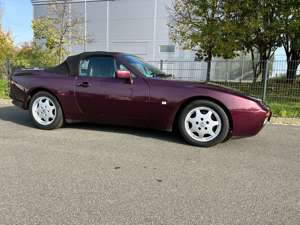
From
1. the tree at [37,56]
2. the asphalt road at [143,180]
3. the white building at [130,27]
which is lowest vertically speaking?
the asphalt road at [143,180]

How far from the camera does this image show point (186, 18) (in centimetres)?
1273

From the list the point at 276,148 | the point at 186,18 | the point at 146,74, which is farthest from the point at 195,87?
the point at 186,18

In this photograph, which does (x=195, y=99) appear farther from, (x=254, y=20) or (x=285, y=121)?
(x=254, y=20)

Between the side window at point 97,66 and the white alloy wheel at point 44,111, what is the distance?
817 mm

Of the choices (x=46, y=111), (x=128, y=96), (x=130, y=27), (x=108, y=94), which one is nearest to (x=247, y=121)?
(x=128, y=96)

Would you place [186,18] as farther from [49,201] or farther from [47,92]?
[49,201]

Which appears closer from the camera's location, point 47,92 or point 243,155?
point 243,155

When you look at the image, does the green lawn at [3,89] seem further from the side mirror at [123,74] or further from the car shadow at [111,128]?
the side mirror at [123,74]

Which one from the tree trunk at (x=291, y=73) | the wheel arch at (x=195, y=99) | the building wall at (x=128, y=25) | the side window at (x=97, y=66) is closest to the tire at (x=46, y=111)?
the side window at (x=97, y=66)

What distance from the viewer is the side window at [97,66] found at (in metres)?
4.91

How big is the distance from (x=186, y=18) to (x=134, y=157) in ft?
33.2

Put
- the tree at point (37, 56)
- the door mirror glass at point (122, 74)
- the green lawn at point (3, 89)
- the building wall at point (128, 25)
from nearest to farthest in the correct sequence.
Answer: the door mirror glass at point (122, 74), the green lawn at point (3, 89), the tree at point (37, 56), the building wall at point (128, 25)

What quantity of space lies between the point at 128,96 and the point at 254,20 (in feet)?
24.6

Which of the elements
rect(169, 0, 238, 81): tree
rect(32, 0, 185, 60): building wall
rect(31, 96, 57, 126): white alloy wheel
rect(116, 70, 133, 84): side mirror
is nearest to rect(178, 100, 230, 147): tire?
Result: rect(116, 70, 133, 84): side mirror
